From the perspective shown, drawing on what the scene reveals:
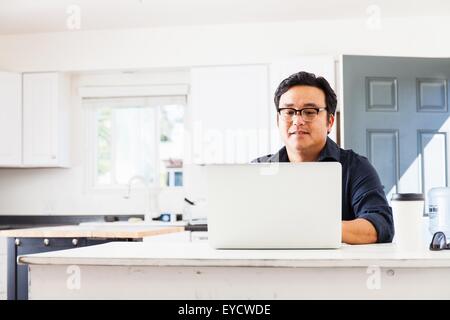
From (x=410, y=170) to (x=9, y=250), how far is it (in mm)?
2743

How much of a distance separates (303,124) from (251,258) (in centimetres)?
99

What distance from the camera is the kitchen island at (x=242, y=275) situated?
1365mm

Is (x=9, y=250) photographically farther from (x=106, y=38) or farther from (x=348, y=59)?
(x=348, y=59)

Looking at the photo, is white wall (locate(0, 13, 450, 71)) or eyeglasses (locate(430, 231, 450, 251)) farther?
white wall (locate(0, 13, 450, 71))

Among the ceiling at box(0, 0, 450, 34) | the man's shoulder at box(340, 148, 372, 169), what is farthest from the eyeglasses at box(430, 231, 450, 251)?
the ceiling at box(0, 0, 450, 34)

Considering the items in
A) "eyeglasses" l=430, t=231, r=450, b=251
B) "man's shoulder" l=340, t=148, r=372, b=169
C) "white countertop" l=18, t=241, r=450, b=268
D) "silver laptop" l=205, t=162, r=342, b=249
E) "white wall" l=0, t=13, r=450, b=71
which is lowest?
"white countertop" l=18, t=241, r=450, b=268

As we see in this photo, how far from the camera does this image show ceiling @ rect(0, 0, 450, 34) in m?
4.29

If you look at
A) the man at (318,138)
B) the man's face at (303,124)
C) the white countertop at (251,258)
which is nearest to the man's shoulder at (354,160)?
the man at (318,138)

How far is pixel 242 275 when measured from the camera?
1.39 meters

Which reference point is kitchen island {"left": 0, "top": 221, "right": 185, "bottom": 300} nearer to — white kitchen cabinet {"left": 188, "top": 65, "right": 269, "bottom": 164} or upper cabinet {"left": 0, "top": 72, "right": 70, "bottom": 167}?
white kitchen cabinet {"left": 188, "top": 65, "right": 269, "bottom": 164}

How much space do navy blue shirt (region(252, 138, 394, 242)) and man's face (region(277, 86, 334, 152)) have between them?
0.09m

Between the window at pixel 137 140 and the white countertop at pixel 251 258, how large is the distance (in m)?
3.66

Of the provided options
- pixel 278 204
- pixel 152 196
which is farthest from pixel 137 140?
pixel 278 204
